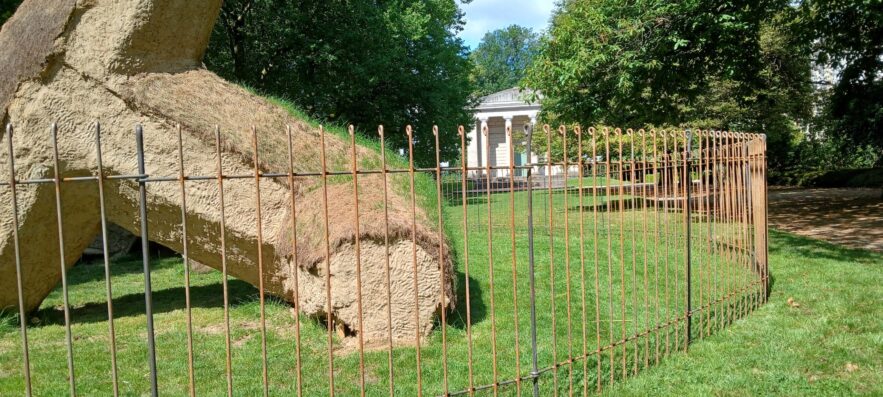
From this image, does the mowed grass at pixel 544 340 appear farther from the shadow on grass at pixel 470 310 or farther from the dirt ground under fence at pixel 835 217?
the dirt ground under fence at pixel 835 217

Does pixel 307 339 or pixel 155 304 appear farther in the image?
pixel 155 304

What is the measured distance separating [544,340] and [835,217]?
13.9 meters

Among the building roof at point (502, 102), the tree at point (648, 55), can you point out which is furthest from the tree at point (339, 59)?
the building roof at point (502, 102)

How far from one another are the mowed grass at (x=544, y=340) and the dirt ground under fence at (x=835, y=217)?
3789 millimetres

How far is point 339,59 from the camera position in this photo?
67.1 ft

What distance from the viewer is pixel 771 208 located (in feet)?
65.7

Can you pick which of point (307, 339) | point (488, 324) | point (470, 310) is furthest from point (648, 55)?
point (307, 339)

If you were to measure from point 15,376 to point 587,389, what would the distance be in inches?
203

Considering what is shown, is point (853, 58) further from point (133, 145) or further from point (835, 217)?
point (133, 145)

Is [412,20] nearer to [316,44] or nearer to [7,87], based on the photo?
[316,44]

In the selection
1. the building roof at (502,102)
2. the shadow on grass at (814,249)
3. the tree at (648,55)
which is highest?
the building roof at (502,102)

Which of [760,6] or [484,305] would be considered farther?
[760,6]

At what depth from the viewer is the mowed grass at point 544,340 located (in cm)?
541

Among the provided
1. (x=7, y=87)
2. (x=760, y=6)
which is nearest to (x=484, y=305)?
(x=7, y=87)
